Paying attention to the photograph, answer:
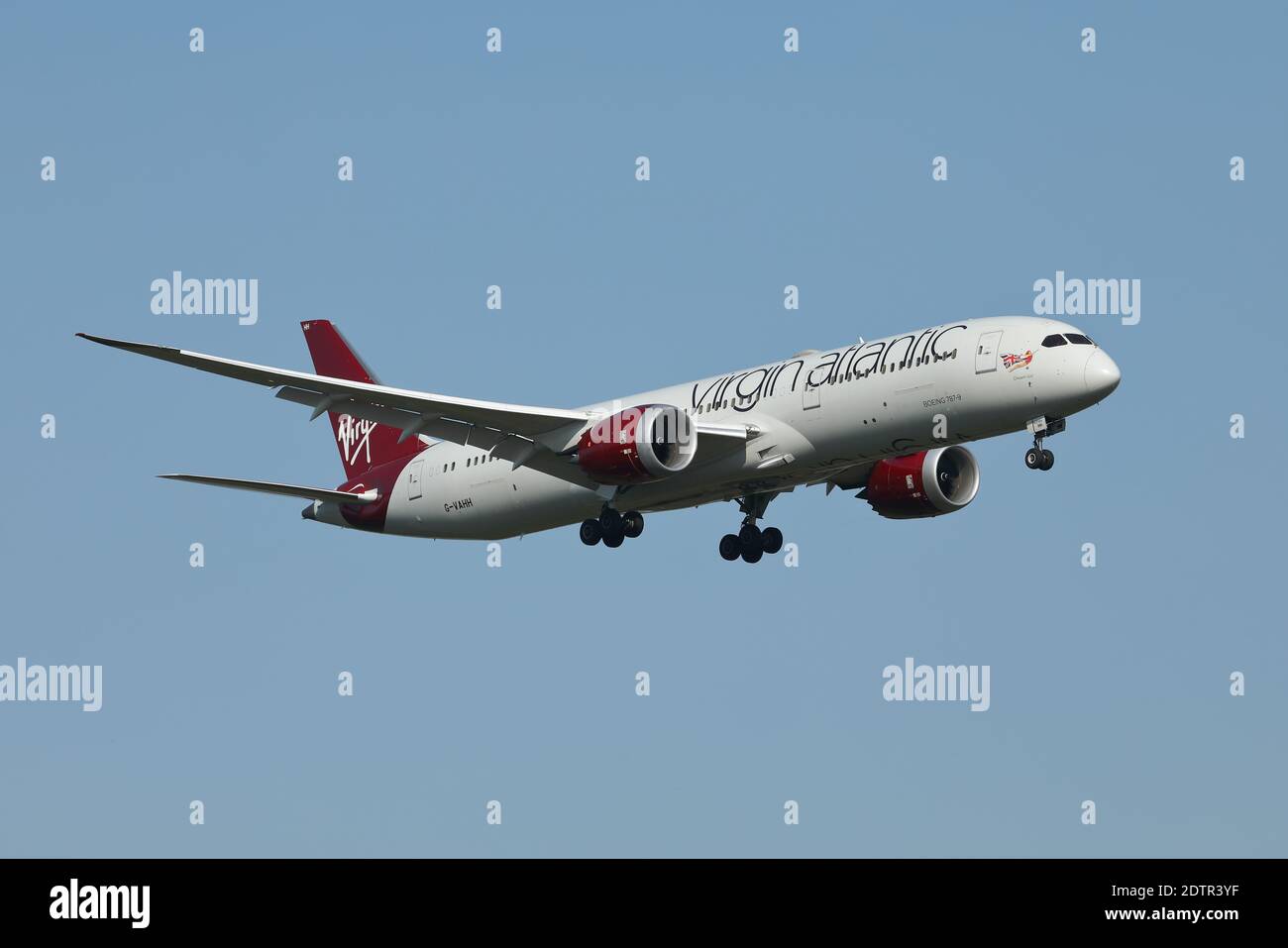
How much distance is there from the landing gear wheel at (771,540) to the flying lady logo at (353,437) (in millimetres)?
13319

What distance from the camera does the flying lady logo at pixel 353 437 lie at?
61.8m

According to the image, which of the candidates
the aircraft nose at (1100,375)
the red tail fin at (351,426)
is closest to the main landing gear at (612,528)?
the red tail fin at (351,426)

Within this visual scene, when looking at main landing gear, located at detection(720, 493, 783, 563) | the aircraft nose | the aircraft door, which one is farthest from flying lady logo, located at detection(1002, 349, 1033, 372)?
main landing gear, located at detection(720, 493, 783, 563)

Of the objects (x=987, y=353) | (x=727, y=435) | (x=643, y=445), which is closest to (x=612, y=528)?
(x=643, y=445)

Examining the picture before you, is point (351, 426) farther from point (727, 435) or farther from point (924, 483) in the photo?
point (924, 483)

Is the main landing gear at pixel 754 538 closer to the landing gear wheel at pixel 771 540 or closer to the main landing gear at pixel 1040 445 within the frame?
the landing gear wheel at pixel 771 540

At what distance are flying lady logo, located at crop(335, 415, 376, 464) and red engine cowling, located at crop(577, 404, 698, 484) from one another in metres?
13.7

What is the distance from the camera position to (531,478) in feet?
177

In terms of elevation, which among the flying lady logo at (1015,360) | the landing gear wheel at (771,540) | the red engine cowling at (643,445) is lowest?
the landing gear wheel at (771,540)

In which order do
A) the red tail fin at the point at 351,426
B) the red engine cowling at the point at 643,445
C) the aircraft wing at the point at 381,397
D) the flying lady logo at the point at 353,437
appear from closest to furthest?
the aircraft wing at the point at 381,397 < the red engine cowling at the point at 643,445 < the red tail fin at the point at 351,426 < the flying lady logo at the point at 353,437

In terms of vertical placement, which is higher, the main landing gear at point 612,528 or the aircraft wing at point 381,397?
the aircraft wing at point 381,397

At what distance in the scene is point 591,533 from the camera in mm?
52750

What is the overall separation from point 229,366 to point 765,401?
1314cm

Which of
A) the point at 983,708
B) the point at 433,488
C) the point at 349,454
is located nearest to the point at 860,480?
the point at 983,708
